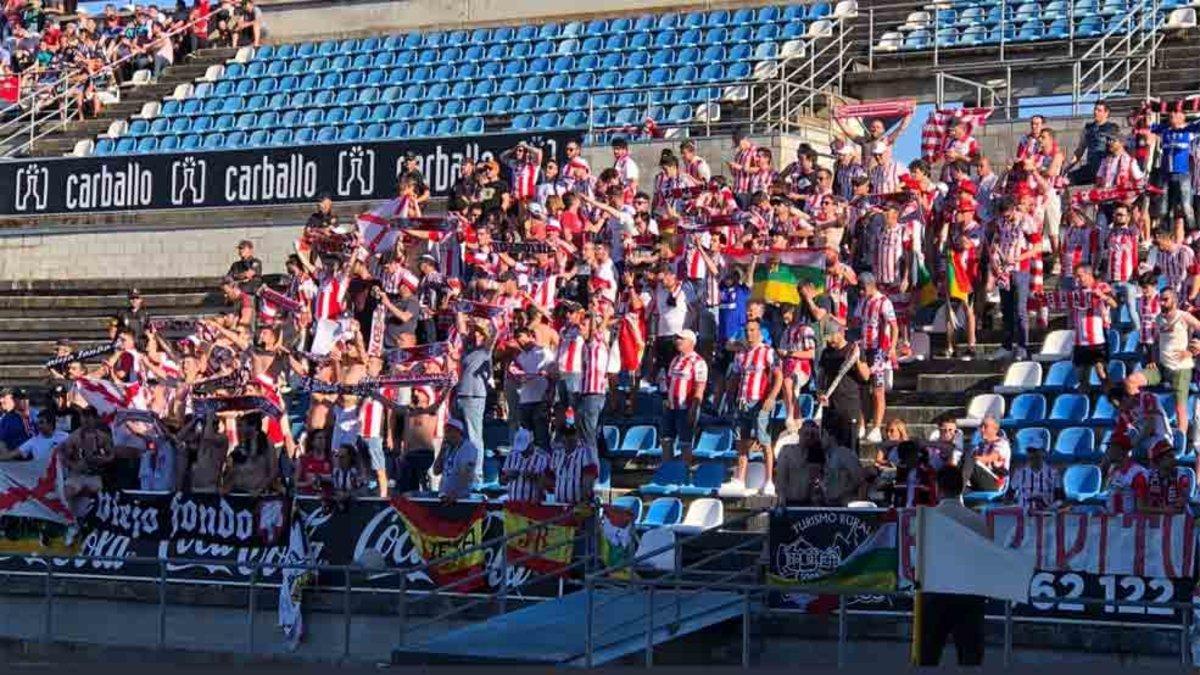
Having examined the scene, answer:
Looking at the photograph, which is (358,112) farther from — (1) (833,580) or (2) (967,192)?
(1) (833,580)

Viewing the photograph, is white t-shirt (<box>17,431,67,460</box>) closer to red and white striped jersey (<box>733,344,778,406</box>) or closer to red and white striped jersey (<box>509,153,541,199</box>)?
red and white striped jersey (<box>509,153,541,199</box>)

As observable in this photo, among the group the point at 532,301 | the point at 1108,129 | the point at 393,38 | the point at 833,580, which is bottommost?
the point at 833,580

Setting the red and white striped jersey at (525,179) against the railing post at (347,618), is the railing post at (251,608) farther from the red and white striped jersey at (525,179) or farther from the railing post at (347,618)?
the red and white striped jersey at (525,179)

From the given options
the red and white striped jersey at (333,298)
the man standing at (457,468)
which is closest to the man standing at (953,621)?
the man standing at (457,468)

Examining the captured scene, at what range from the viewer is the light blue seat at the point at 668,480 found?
73.5 ft

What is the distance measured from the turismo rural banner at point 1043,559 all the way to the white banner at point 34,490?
318 inches

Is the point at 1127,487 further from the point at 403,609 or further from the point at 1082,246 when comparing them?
the point at 403,609

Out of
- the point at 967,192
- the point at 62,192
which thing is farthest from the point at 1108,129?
the point at 62,192

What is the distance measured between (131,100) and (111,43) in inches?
58.1

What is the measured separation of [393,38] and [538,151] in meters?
9.46

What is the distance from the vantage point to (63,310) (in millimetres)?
32188

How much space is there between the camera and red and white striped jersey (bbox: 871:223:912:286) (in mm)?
23188

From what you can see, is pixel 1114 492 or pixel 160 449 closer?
pixel 1114 492

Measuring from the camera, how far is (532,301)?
24.5 m
